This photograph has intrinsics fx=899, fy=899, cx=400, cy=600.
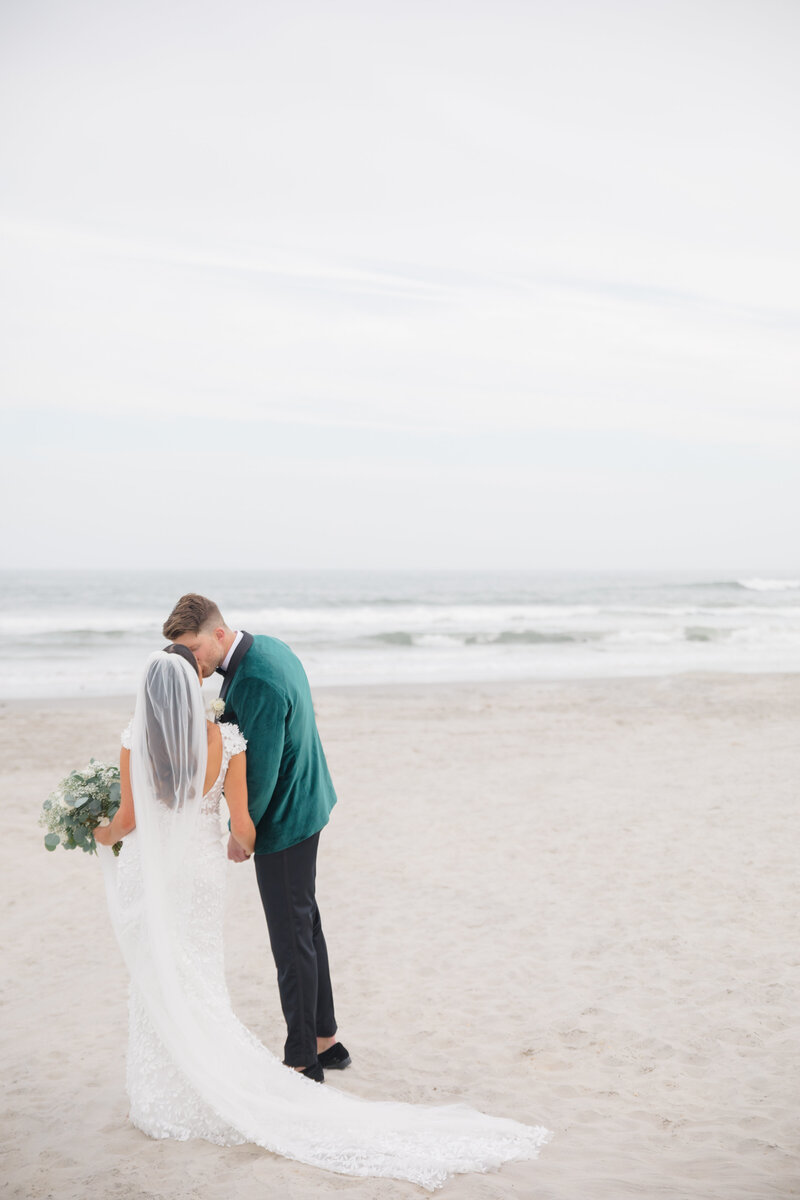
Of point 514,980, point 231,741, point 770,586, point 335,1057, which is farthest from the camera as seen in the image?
point 770,586

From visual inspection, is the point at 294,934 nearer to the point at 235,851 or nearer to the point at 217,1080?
the point at 235,851

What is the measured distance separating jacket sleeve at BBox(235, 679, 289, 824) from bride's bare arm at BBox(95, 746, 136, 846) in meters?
0.43

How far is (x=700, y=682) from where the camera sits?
56.4ft

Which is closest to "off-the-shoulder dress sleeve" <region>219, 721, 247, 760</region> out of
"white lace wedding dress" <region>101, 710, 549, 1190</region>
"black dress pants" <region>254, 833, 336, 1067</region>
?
"white lace wedding dress" <region>101, 710, 549, 1190</region>

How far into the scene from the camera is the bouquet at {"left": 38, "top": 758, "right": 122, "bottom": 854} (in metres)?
3.35

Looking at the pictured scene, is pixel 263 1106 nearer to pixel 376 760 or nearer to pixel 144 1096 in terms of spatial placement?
pixel 144 1096

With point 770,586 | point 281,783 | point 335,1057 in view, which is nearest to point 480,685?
point 335,1057

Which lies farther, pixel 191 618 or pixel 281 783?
pixel 281 783

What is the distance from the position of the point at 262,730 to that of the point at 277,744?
76 mm

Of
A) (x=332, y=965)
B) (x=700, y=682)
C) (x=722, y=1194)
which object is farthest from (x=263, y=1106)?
(x=700, y=682)

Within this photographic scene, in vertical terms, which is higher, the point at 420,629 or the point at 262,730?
the point at 262,730

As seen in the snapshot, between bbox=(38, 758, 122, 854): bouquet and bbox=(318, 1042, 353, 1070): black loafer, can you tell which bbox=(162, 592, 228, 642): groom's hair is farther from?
A: bbox=(318, 1042, 353, 1070): black loafer

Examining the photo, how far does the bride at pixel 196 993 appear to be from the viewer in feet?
10.2

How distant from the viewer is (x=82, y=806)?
3.36 m
